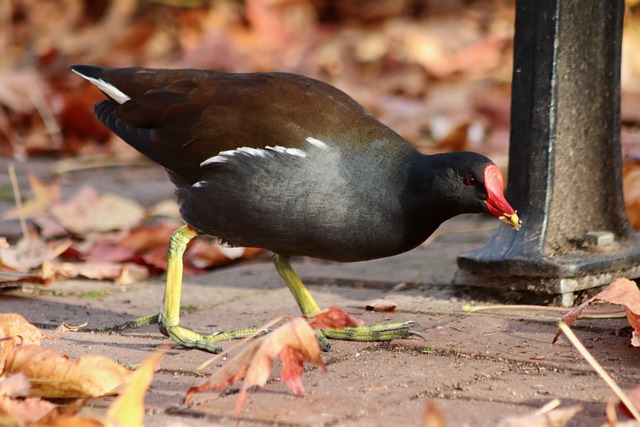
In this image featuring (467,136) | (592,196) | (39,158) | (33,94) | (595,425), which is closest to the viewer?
(595,425)

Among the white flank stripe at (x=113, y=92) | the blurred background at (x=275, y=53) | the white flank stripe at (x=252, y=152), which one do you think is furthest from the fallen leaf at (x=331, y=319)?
the blurred background at (x=275, y=53)

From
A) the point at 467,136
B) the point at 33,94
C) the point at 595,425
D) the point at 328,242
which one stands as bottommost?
the point at 595,425

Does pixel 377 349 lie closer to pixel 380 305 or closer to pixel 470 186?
pixel 380 305

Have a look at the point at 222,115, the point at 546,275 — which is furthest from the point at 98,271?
the point at 546,275

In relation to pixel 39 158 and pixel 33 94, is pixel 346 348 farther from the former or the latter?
pixel 33 94

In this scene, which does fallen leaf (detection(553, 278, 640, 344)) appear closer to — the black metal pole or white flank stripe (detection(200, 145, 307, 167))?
the black metal pole

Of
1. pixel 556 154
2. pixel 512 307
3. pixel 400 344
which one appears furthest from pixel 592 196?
pixel 400 344

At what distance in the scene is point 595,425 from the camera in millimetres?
2037

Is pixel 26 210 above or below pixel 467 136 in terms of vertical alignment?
below

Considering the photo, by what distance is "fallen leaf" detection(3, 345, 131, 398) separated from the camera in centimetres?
214

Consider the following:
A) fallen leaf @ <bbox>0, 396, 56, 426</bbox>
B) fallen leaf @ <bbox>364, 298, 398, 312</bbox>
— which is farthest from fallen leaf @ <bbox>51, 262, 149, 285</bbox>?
fallen leaf @ <bbox>0, 396, 56, 426</bbox>

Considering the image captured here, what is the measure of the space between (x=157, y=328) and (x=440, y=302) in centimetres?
90

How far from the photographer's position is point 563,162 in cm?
329

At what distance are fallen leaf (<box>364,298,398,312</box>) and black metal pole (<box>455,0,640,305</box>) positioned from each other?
0.92 feet
